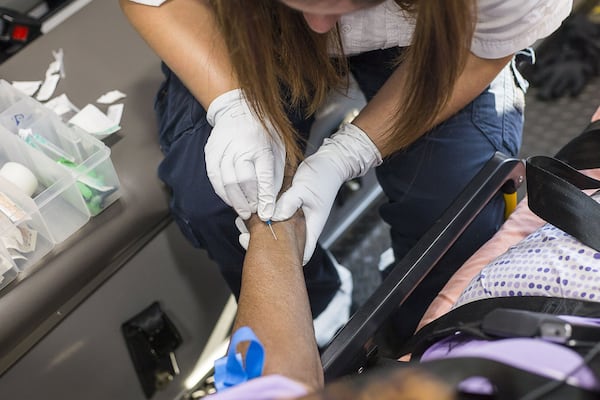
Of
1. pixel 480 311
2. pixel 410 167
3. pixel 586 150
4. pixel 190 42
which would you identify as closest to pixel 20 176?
pixel 190 42

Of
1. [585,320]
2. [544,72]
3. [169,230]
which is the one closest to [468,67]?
[585,320]

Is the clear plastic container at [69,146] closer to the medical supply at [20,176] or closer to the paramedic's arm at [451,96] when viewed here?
the medical supply at [20,176]

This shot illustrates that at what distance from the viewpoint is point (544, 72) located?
79.0 inches

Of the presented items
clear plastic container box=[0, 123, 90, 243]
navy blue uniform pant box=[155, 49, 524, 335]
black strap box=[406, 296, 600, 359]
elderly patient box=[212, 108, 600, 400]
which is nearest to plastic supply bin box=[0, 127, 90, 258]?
clear plastic container box=[0, 123, 90, 243]

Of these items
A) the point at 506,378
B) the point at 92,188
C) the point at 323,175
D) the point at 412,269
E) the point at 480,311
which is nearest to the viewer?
the point at 506,378

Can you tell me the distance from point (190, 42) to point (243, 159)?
25 cm

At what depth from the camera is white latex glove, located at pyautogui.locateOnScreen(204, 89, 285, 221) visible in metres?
1.04

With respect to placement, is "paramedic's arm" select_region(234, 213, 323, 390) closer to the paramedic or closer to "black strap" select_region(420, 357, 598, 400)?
the paramedic

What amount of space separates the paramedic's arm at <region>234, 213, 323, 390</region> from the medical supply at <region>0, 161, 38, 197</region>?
15.6 inches

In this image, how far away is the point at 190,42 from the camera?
1159 millimetres

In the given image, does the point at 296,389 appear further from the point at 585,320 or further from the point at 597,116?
the point at 597,116

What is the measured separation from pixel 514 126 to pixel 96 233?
2.47 feet

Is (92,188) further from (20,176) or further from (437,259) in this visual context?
(437,259)

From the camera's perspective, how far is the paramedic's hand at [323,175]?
1055mm
